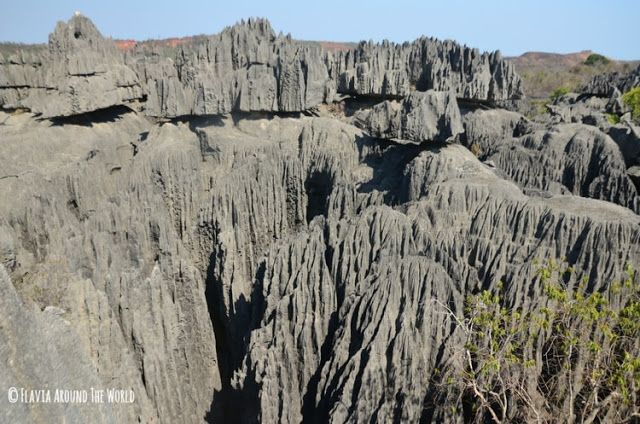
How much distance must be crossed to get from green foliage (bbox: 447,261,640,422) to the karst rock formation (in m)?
0.45

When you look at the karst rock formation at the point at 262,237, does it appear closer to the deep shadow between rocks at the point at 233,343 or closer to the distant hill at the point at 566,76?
the deep shadow between rocks at the point at 233,343

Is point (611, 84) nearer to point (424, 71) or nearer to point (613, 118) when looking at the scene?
point (613, 118)

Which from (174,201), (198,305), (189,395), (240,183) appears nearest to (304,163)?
(240,183)

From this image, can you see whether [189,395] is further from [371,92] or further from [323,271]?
[371,92]

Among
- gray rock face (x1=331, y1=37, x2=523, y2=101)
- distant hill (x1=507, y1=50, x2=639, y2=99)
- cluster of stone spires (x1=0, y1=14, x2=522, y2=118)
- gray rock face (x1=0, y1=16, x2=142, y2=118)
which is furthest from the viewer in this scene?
distant hill (x1=507, y1=50, x2=639, y2=99)

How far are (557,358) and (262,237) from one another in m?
9.96

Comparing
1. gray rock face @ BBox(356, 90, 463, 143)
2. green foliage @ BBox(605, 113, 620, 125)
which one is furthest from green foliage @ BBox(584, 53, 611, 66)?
gray rock face @ BBox(356, 90, 463, 143)

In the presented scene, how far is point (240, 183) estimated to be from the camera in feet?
54.5

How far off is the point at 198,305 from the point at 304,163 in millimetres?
8046

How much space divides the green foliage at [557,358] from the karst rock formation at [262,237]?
453mm

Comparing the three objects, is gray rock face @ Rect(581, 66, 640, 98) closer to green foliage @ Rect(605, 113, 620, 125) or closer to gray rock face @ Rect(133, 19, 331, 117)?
green foliage @ Rect(605, 113, 620, 125)

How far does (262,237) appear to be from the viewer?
1717 centimetres

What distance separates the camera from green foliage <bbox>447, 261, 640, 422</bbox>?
26.4 ft

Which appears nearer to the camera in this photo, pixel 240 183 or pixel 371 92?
pixel 240 183
